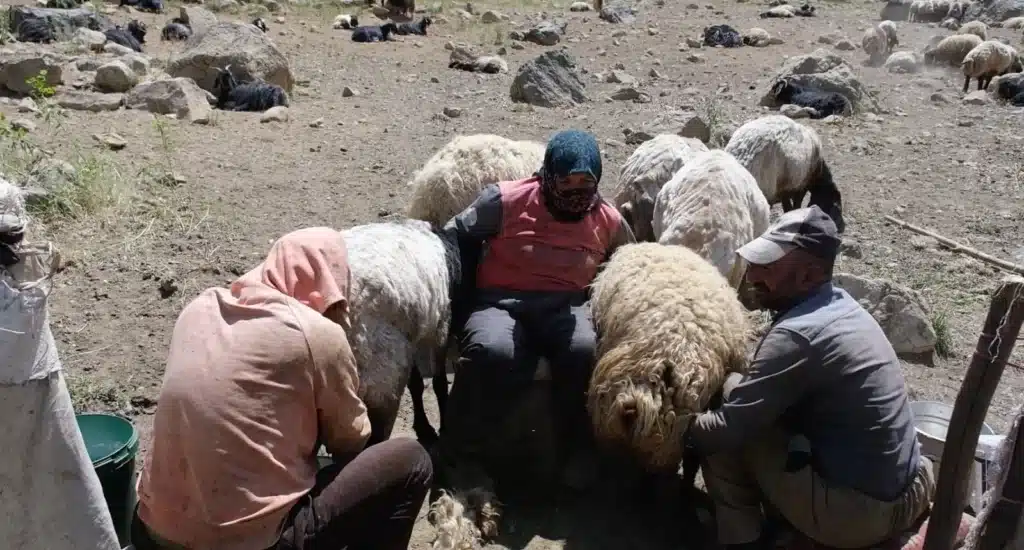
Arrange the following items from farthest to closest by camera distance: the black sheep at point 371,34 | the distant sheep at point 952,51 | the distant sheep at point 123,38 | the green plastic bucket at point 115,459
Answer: the distant sheep at point 952,51 → the black sheep at point 371,34 → the distant sheep at point 123,38 → the green plastic bucket at point 115,459

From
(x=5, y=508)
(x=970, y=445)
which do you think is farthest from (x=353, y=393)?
(x=970, y=445)

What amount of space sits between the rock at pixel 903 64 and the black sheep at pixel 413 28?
8.50m

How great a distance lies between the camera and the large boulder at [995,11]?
20.6 metres

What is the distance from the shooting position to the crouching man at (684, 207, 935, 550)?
312 cm

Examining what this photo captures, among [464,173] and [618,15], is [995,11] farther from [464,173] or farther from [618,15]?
[464,173]

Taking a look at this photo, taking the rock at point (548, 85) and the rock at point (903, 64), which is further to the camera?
the rock at point (903, 64)

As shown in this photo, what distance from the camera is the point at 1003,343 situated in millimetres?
2240

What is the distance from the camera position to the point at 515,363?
3875mm

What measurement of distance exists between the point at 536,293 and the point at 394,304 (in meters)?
0.76

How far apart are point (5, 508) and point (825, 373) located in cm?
260

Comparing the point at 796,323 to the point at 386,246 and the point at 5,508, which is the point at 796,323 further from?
the point at 5,508

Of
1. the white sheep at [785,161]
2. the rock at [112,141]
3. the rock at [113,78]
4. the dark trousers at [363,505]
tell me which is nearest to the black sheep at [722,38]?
the white sheep at [785,161]

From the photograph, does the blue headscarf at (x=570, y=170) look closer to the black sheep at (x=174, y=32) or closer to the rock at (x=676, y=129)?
the rock at (x=676, y=129)

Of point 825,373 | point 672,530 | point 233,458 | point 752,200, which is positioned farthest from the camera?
point 752,200
